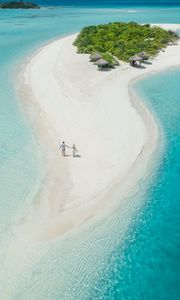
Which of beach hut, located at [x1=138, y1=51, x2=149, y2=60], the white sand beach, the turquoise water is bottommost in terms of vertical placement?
the turquoise water

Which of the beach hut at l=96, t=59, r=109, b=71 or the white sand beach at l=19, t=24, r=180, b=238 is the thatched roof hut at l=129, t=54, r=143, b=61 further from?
the beach hut at l=96, t=59, r=109, b=71

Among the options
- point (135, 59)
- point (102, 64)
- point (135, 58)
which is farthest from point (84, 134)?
point (135, 58)

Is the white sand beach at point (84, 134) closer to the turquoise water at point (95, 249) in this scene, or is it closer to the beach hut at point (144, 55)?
the turquoise water at point (95, 249)

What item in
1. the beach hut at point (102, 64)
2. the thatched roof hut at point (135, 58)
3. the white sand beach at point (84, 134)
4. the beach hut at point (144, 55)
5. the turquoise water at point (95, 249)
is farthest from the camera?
the beach hut at point (144, 55)

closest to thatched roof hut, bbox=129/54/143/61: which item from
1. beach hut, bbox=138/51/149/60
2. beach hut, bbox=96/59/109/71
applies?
beach hut, bbox=138/51/149/60

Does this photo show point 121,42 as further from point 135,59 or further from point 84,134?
point 84,134

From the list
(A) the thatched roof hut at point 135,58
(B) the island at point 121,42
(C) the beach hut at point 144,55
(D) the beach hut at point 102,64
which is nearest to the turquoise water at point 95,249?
(D) the beach hut at point 102,64
